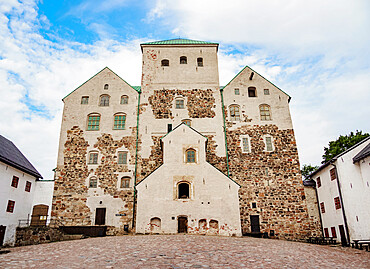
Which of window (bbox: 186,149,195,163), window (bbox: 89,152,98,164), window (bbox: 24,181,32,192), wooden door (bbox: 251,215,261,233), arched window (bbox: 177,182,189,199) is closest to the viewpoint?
arched window (bbox: 177,182,189,199)

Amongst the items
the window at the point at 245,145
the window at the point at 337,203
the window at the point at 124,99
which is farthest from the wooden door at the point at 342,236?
the window at the point at 124,99

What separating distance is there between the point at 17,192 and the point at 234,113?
62.7ft

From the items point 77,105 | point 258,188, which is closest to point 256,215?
point 258,188

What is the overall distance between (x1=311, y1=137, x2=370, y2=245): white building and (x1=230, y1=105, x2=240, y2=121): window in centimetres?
844

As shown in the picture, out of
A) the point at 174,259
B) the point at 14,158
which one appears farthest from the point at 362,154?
the point at 14,158

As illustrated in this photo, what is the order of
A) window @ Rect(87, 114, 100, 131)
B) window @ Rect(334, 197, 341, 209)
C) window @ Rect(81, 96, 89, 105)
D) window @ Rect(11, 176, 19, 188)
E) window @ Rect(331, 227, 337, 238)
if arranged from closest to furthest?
window @ Rect(334, 197, 341, 209), window @ Rect(11, 176, 19, 188), window @ Rect(331, 227, 337, 238), window @ Rect(87, 114, 100, 131), window @ Rect(81, 96, 89, 105)

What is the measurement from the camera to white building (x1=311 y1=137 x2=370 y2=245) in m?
19.1

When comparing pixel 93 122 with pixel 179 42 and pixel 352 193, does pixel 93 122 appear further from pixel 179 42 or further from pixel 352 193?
pixel 352 193

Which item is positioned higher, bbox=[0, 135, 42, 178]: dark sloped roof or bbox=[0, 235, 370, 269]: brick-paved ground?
bbox=[0, 135, 42, 178]: dark sloped roof

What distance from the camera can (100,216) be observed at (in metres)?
23.7

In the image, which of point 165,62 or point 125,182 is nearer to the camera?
point 125,182

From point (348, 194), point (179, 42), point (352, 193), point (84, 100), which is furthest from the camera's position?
point (179, 42)

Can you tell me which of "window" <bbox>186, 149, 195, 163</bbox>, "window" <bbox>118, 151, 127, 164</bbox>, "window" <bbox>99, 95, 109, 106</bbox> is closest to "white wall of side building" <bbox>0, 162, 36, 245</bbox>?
"window" <bbox>118, 151, 127, 164</bbox>

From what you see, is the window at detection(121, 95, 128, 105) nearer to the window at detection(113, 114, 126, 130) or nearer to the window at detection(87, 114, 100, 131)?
the window at detection(113, 114, 126, 130)
